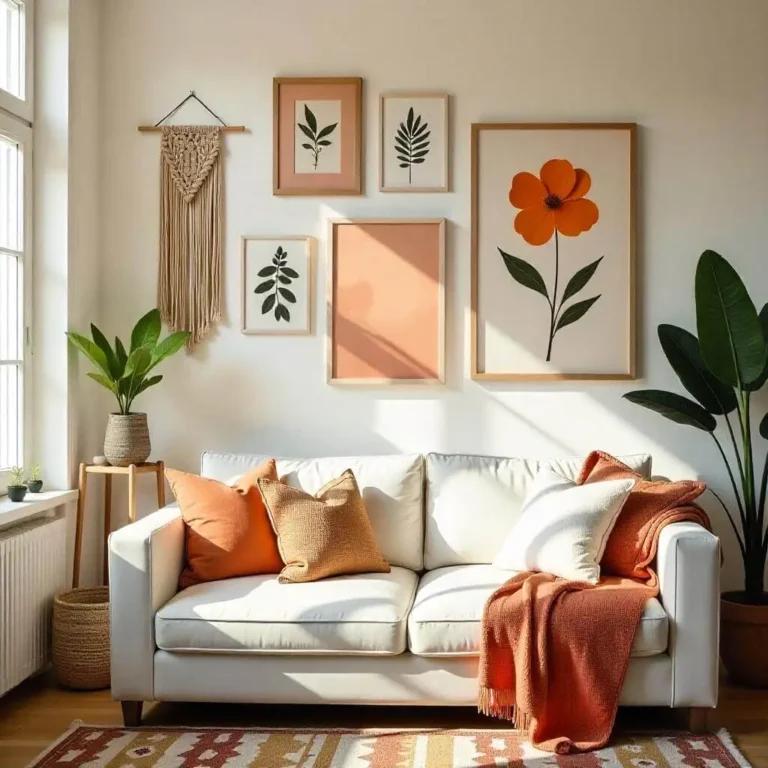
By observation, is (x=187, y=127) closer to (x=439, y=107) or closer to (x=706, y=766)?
Result: (x=439, y=107)

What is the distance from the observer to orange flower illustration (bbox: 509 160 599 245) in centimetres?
400

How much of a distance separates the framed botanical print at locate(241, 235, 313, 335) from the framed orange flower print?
728 mm

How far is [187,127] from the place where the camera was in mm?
4074

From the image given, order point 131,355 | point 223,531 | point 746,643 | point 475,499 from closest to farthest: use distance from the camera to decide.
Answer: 1. point 223,531
2. point 746,643
3. point 475,499
4. point 131,355

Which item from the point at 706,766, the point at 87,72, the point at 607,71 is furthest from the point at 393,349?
the point at 706,766

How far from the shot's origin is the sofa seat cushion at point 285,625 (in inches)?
118

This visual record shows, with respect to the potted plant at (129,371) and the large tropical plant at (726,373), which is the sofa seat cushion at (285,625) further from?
the large tropical plant at (726,373)

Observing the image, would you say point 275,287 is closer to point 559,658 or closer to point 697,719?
point 559,658

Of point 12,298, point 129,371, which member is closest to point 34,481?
point 129,371

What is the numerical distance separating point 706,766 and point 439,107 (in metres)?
2.71

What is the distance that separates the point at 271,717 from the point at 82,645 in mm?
775

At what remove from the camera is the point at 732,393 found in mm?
3715

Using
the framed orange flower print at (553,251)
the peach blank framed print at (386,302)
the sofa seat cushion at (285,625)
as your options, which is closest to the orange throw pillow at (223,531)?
the sofa seat cushion at (285,625)

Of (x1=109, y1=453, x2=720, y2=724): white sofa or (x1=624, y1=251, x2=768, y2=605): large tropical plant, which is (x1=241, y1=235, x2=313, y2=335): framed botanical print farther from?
(x1=624, y1=251, x2=768, y2=605): large tropical plant
